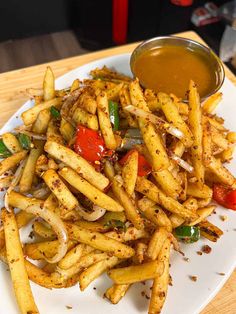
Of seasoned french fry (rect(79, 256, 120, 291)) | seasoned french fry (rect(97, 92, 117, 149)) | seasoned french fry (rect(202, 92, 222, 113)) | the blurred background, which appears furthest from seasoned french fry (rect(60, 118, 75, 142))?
the blurred background

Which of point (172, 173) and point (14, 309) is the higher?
point (172, 173)

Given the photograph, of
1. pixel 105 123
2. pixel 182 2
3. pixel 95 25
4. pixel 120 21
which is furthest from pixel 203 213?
pixel 95 25

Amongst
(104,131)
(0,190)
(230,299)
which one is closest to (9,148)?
(0,190)

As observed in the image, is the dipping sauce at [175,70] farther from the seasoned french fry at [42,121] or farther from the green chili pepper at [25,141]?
the green chili pepper at [25,141]

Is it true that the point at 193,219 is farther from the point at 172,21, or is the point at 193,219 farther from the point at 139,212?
the point at 172,21

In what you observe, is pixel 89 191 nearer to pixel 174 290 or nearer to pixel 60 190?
pixel 60 190

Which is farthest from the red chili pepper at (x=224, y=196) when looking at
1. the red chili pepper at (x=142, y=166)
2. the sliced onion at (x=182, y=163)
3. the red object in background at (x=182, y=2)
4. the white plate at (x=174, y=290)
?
the red object in background at (x=182, y=2)

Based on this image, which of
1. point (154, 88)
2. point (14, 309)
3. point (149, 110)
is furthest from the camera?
point (154, 88)
